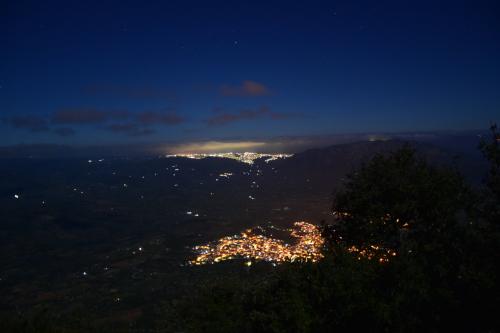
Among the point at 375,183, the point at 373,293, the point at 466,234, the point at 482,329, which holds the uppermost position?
the point at 375,183

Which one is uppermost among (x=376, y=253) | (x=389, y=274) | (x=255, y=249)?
(x=376, y=253)

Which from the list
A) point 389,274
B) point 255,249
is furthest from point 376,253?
point 255,249

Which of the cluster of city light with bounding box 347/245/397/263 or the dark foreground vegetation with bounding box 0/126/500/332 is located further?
the cluster of city light with bounding box 347/245/397/263

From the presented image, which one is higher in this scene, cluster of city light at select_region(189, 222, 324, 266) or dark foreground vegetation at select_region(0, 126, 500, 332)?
dark foreground vegetation at select_region(0, 126, 500, 332)

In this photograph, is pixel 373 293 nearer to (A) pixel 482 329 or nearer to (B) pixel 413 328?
(B) pixel 413 328

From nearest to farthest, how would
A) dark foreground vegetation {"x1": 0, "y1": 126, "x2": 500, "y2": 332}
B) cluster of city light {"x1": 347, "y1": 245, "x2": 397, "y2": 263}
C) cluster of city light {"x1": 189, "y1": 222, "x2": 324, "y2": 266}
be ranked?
dark foreground vegetation {"x1": 0, "y1": 126, "x2": 500, "y2": 332}, cluster of city light {"x1": 347, "y1": 245, "x2": 397, "y2": 263}, cluster of city light {"x1": 189, "y1": 222, "x2": 324, "y2": 266}

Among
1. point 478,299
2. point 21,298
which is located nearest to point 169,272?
point 21,298

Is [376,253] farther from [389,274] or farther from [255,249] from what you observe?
[255,249]

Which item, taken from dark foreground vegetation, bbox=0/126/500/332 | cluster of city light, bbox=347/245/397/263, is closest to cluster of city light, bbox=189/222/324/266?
dark foreground vegetation, bbox=0/126/500/332

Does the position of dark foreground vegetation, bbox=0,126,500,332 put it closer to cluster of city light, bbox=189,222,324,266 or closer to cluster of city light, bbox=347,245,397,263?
cluster of city light, bbox=347,245,397,263
